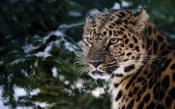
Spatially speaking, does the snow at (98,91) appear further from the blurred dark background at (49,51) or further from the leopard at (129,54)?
the leopard at (129,54)

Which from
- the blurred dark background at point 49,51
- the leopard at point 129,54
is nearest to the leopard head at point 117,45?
the leopard at point 129,54

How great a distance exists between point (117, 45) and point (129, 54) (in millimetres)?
116

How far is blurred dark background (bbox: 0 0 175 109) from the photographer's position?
4816 mm

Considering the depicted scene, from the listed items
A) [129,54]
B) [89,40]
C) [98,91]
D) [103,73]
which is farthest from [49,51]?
[129,54]

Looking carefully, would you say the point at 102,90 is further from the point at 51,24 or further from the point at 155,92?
the point at 155,92

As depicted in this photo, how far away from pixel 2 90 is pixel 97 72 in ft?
3.37

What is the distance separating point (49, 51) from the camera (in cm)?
520

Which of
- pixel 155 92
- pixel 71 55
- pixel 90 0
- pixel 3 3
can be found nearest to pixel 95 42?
pixel 155 92

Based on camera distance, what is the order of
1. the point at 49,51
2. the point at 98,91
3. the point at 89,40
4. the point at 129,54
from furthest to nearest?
the point at 98,91, the point at 49,51, the point at 89,40, the point at 129,54

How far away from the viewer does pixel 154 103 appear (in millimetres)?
3938

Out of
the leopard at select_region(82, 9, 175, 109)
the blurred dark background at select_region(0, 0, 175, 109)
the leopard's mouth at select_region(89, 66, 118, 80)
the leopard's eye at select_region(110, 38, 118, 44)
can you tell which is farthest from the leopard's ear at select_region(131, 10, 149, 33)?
the blurred dark background at select_region(0, 0, 175, 109)

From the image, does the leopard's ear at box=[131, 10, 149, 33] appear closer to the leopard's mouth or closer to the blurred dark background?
the leopard's mouth

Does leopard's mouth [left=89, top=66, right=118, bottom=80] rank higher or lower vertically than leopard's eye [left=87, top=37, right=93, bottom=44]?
lower

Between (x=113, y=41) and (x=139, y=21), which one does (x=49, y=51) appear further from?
(x=139, y=21)
